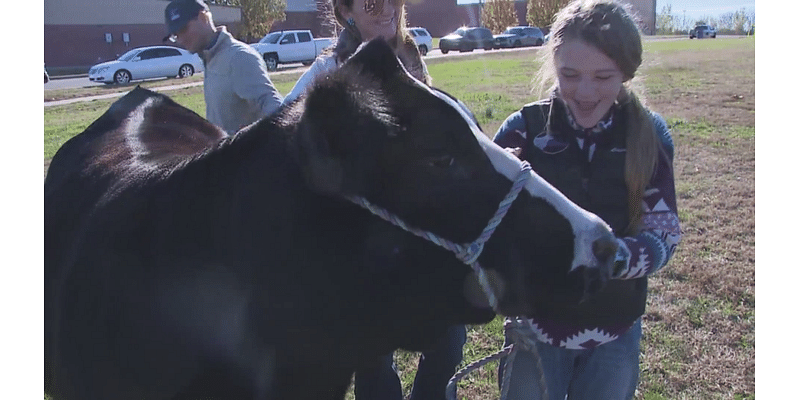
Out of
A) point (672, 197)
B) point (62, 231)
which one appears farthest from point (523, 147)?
point (62, 231)

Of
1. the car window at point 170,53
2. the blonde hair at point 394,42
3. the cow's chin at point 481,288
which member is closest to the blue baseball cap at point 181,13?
the blonde hair at point 394,42

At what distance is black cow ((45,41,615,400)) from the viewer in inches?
72.7

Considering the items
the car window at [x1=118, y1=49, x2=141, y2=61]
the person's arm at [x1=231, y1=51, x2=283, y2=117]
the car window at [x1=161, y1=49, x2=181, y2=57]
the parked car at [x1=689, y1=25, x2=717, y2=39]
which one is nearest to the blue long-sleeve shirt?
the person's arm at [x1=231, y1=51, x2=283, y2=117]

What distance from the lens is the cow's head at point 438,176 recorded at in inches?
70.3

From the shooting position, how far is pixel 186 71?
1847cm

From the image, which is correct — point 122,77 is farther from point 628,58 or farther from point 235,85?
point 628,58

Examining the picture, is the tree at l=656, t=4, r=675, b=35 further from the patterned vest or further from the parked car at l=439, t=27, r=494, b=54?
the parked car at l=439, t=27, r=494, b=54

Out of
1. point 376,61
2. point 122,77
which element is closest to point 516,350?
point 376,61

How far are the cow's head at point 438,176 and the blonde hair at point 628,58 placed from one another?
46 cm

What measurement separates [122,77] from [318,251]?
62.3 ft

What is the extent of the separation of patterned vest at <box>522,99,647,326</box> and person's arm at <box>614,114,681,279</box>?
101 mm

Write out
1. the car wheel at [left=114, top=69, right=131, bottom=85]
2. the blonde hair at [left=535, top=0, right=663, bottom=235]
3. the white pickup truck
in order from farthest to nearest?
the white pickup truck, the car wheel at [left=114, top=69, right=131, bottom=85], the blonde hair at [left=535, top=0, right=663, bottom=235]

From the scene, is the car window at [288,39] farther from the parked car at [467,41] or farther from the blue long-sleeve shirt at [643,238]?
the blue long-sleeve shirt at [643,238]

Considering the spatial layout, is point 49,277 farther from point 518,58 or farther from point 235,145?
point 518,58
